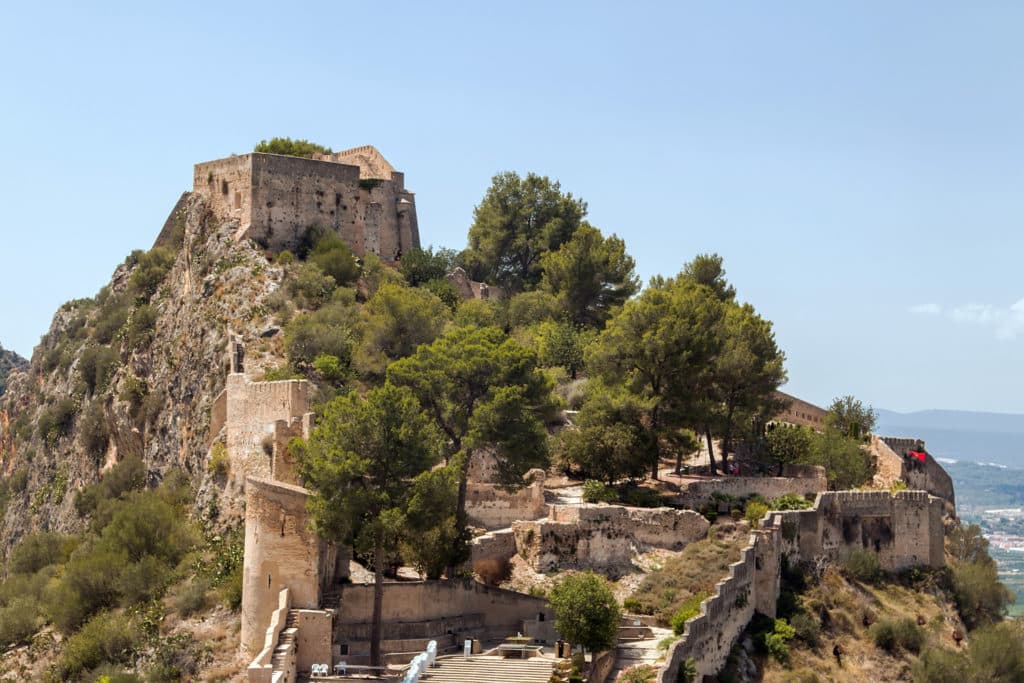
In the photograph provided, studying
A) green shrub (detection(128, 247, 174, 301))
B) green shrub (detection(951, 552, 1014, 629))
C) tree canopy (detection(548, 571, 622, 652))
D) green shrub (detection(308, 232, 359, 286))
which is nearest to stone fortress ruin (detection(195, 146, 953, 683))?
tree canopy (detection(548, 571, 622, 652))

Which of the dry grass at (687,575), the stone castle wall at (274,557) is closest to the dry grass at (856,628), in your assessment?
the dry grass at (687,575)

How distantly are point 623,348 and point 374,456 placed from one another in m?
13.7

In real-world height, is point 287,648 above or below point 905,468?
below

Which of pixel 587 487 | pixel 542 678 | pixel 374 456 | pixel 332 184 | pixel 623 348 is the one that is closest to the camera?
pixel 542 678

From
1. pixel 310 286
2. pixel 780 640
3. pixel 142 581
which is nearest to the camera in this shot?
pixel 142 581

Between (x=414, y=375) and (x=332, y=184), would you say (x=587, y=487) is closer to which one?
(x=414, y=375)

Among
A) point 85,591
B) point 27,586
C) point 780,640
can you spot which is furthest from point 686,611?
point 27,586

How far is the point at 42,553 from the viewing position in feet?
168

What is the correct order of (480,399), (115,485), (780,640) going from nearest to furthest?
(780,640)
(480,399)
(115,485)

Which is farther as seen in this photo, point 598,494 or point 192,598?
point 598,494

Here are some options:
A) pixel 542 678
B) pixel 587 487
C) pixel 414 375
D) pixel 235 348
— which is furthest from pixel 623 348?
pixel 542 678

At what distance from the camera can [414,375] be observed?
43.3m

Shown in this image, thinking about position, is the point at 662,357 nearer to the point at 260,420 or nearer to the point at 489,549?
the point at 489,549

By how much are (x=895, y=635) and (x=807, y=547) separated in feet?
11.3
